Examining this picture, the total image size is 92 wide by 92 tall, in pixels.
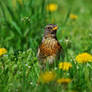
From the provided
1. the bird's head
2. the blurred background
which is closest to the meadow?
the blurred background

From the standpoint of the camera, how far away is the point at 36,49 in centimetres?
596

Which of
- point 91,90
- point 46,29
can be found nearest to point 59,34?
point 46,29

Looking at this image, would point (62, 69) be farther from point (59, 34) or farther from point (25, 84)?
point (59, 34)

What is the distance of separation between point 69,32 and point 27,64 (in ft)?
8.22

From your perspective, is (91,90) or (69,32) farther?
(69,32)

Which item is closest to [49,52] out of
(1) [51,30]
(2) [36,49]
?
(1) [51,30]

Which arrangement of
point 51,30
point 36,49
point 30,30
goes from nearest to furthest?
point 51,30
point 36,49
point 30,30

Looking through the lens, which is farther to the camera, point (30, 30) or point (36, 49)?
point (30, 30)

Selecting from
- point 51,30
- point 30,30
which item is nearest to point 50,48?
point 51,30

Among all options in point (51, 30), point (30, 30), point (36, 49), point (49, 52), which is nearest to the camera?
point (49, 52)

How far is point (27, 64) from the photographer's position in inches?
207

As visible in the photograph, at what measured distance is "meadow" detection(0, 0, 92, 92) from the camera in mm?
4340

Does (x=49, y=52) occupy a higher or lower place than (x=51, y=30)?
lower

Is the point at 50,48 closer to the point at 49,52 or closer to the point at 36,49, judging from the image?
the point at 49,52
